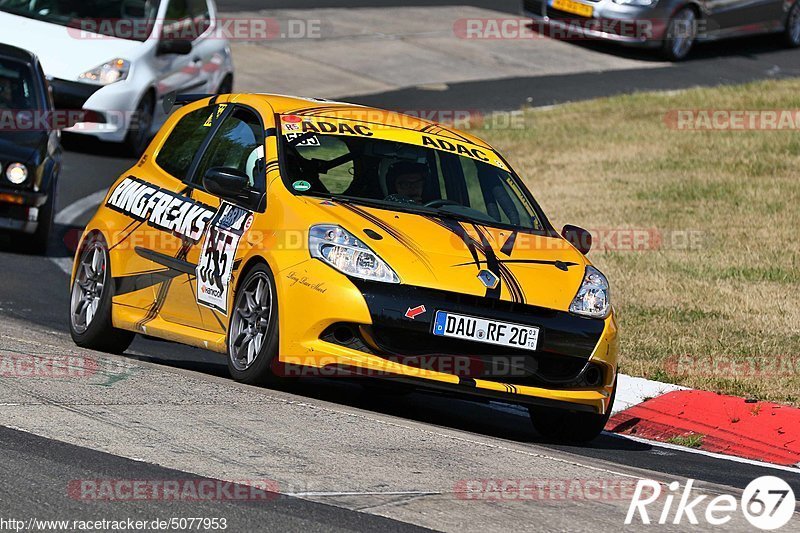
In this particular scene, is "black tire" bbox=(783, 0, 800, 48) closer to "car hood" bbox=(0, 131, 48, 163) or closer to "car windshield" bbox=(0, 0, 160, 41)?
"car windshield" bbox=(0, 0, 160, 41)

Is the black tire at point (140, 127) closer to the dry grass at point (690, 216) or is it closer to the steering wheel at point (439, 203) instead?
the dry grass at point (690, 216)

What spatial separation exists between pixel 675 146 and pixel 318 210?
11.8m

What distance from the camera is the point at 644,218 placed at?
15664 millimetres

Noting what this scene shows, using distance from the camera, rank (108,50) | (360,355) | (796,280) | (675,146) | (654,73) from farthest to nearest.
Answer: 1. (654,73)
2. (675,146)
3. (108,50)
4. (796,280)
5. (360,355)

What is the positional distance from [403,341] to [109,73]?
10.3m

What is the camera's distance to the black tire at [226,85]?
767 inches

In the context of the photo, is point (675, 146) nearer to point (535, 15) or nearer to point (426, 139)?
point (535, 15)

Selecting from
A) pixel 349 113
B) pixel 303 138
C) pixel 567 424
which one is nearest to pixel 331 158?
pixel 303 138

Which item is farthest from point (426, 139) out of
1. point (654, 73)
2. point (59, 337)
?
point (654, 73)

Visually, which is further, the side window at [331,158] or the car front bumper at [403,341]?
the side window at [331,158]

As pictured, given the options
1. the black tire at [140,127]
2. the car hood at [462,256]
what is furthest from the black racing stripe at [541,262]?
the black tire at [140,127]

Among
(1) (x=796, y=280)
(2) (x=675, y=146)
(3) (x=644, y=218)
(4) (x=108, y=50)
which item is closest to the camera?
(1) (x=796, y=280)

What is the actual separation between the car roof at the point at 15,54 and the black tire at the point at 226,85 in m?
4.95

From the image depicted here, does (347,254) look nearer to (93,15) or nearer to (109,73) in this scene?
(109,73)
